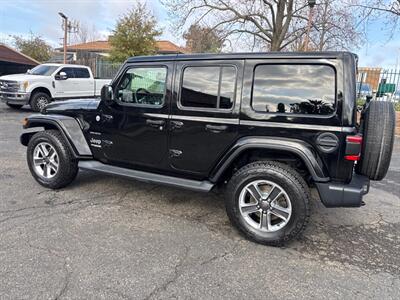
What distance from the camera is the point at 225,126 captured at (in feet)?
10.8

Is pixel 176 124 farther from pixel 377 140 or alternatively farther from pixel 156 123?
pixel 377 140

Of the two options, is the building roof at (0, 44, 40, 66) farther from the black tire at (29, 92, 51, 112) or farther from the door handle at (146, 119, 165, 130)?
the door handle at (146, 119, 165, 130)

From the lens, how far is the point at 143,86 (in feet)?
12.7

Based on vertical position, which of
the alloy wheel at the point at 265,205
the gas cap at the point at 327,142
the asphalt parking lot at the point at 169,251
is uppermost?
the gas cap at the point at 327,142

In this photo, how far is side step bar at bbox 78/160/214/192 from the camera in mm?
3509

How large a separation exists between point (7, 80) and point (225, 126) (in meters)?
11.2

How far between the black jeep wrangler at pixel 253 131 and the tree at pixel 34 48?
35.4 m

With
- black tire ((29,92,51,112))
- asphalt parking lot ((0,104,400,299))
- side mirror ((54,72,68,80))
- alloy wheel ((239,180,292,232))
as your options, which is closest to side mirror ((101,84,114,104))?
asphalt parking lot ((0,104,400,299))

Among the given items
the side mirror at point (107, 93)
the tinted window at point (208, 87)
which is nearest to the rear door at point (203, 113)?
the tinted window at point (208, 87)

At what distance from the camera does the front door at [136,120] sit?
3.67m

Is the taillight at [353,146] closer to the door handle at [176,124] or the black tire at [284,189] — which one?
the black tire at [284,189]

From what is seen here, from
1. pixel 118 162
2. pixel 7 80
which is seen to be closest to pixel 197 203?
Answer: pixel 118 162

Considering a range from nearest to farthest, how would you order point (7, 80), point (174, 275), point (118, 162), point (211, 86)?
point (174, 275)
point (211, 86)
point (118, 162)
point (7, 80)

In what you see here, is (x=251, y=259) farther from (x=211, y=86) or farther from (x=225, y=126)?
(x=211, y=86)
